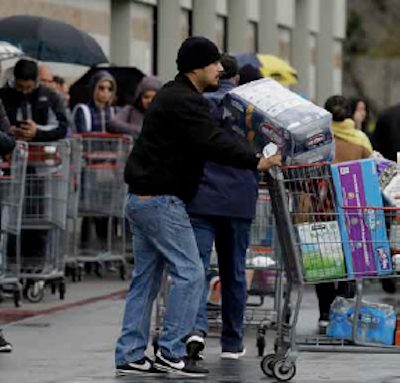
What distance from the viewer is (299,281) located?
38.1ft

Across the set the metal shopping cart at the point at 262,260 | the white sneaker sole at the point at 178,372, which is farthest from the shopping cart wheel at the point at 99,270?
the white sneaker sole at the point at 178,372

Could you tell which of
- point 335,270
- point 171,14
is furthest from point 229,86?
point 171,14

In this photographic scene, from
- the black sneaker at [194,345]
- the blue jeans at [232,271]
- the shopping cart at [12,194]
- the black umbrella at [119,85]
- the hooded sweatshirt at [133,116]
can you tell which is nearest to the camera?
the black sneaker at [194,345]

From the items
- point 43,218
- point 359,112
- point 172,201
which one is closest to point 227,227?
point 172,201

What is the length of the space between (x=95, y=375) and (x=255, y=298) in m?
5.80

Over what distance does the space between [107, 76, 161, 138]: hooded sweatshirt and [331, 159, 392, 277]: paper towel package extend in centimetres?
854

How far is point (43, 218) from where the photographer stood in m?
17.1

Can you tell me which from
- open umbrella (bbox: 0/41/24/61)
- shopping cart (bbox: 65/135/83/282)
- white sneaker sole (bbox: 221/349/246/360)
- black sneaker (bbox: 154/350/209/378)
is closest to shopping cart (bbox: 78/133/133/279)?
shopping cart (bbox: 65/135/83/282)

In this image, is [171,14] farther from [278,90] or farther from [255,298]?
[278,90]

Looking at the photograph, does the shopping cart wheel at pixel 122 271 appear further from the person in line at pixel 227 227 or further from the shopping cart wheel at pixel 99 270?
the person in line at pixel 227 227

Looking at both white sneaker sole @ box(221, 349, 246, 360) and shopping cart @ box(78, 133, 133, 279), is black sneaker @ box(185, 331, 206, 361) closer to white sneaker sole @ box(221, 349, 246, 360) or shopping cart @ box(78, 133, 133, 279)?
white sneaker sole @ box(221, 349, 246, 360)

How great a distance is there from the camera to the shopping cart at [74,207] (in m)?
18.3

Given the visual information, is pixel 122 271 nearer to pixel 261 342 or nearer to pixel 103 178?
pixel 103 178

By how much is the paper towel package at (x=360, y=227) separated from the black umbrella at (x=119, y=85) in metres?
11.4
